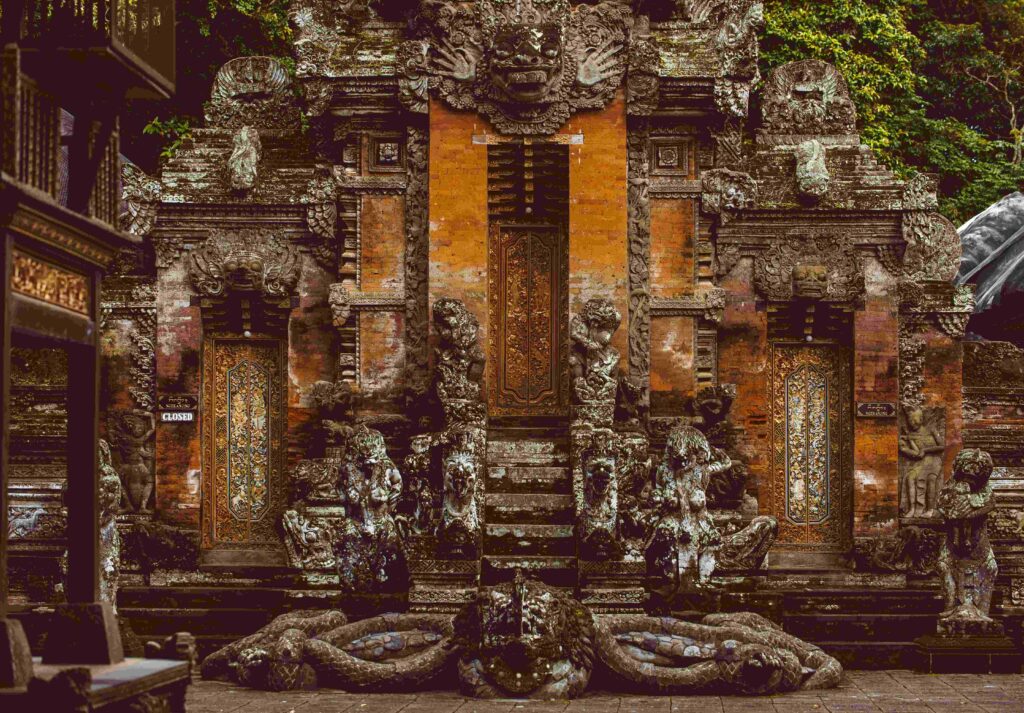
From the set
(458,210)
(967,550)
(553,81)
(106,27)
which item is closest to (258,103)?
(458,210)

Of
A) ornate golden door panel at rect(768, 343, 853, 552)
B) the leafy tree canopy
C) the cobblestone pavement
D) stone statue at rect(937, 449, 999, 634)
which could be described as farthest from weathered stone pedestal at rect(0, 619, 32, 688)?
the leafy tree canopy

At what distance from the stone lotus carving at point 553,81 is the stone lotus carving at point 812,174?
2316 millimetres

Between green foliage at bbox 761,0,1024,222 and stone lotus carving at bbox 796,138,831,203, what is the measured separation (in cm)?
597

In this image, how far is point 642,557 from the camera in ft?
47.9

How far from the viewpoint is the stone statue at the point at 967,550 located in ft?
48.8

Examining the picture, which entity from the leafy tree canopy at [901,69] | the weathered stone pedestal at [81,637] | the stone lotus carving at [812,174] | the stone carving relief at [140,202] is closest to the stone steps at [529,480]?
the stone lotus carving at [812,174]

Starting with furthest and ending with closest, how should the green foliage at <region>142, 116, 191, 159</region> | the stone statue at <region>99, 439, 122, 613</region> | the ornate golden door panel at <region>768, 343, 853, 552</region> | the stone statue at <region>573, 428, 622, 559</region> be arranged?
the green foliage at <region>142, 116, 191, 159</region> → the ornate golden door panel at <region>768, 343, 853, 552</region> → the stone statue at <region>99, 439, 122, 613</region> → the stone statue at <region>573, 428, 622, 559</region>

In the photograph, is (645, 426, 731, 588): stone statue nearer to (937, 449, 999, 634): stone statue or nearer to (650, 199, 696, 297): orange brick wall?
(937, 449, 999, 634): stone statue

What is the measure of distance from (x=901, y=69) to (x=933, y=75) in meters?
3.28

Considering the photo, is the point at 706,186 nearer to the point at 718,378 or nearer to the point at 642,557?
the point at 718,378

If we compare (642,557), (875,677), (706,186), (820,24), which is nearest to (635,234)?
(706,186)

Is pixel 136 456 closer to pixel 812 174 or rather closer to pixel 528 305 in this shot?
pixel 528 305

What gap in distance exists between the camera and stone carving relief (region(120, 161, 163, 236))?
703 inches

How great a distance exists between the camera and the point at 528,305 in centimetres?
1748
